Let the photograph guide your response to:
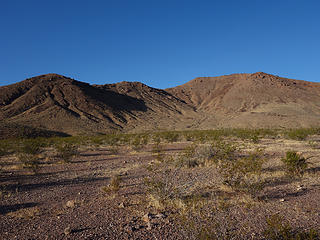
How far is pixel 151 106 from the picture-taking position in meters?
86.4

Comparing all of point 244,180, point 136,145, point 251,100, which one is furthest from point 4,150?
point 251,100

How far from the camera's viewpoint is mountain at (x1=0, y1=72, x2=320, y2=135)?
197 feet

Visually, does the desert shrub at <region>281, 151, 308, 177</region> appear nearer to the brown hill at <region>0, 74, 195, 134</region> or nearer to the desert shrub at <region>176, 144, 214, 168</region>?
the desert shrub at <region>176, 144, 214, 168</region>

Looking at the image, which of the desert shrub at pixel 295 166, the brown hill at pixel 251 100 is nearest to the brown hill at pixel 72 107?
the brown hill at pixel 251 100

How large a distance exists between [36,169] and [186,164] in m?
7.68

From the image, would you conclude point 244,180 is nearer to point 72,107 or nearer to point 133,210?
point 133,210

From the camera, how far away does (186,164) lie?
1134cm

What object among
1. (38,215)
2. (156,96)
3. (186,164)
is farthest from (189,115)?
(38,215)

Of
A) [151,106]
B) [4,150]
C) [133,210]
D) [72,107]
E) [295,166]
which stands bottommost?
[133,210]

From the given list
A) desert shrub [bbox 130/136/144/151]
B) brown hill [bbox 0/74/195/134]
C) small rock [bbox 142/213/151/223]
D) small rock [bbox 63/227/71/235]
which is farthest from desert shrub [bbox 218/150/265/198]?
brown hill [bbox 0/74/195/134]

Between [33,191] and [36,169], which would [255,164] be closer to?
[33,191]

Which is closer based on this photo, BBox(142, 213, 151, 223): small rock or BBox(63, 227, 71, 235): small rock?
BBox(63, 227, 71, 235): small rock

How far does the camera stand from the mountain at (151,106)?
59906 mm

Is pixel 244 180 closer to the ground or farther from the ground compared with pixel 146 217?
farther from the ground
